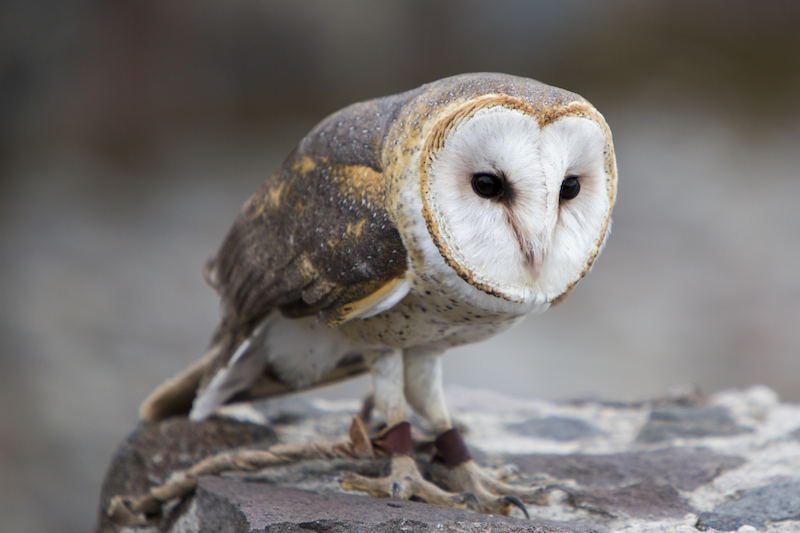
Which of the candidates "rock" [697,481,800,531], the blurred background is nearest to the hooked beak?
"rock" [697,481,800,531]

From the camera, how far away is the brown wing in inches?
39.5

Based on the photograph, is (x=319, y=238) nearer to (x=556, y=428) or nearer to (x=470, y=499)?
(x=470, y=499)

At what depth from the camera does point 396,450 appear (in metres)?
1.18

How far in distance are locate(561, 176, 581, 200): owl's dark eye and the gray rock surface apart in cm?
49

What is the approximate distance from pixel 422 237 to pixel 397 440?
438 millimetres

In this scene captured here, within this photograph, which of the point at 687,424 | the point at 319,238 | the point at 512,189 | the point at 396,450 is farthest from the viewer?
the point at 687,424

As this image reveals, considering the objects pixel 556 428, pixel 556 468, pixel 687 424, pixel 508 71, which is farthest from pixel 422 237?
pixel 508 71

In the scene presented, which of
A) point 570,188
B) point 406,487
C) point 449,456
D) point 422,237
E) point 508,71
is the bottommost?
point 406,487

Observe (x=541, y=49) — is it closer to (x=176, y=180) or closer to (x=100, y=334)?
(x=176, y=180)

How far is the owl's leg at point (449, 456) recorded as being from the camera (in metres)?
1.16

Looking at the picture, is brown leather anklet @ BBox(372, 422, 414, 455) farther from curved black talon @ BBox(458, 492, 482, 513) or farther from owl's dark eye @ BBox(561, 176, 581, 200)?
owl's dark eye @ BBox(561, 176, 581, 200)

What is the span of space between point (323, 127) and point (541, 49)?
3.00m

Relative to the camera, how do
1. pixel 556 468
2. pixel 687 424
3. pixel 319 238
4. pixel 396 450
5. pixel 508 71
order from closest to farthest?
pixel 319 238 < pixel 396 450 < pixel 556 468 < pixel 687 424 < pixel 508 71

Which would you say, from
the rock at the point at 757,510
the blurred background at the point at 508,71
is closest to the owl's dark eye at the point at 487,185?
the rock at the point at 757,510
